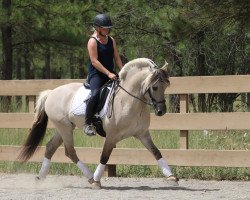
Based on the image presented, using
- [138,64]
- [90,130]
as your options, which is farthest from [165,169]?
[138,64]

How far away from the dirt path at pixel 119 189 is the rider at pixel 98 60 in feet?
2.70

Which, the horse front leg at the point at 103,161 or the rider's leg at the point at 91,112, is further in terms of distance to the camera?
the rider's leg at the point at 91,112

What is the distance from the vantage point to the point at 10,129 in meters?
11.7

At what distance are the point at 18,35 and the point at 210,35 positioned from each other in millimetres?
6586

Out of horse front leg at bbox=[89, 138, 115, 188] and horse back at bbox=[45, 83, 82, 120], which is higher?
horse back at bbox=[45, 83, 82, 120]

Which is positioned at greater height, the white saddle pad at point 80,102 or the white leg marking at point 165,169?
the white saddle pad at point 80,102

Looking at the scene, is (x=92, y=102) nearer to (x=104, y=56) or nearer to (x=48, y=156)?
(x=104, y=56)

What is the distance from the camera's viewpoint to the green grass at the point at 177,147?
31.3ft

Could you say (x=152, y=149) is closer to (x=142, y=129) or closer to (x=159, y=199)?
(x=142, y=129)

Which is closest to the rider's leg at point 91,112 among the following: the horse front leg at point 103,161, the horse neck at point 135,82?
the horse front leg at point 103,161

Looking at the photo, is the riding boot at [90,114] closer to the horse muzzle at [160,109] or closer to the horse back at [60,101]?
the horse back at [60,101]

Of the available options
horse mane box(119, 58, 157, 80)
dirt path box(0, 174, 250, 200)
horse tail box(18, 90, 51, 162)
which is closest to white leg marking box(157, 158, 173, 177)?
dirt path box(0, 174, 250, 200)

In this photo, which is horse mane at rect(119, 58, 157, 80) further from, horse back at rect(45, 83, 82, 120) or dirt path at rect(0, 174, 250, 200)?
dirt path at rect(0, 174, 250, 200)

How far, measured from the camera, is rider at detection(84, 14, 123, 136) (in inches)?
324
